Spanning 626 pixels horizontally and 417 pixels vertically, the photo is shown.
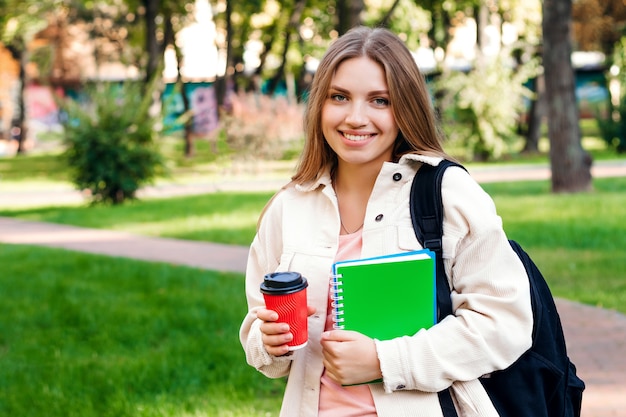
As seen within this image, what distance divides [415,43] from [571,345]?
23875mm

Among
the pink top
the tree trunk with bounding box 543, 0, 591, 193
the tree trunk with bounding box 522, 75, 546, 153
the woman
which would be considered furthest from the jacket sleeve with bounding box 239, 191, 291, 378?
the tree trunk with bounding box 522, 75, 546, 153

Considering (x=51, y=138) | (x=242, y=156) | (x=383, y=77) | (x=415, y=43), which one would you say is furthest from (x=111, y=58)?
(x=383, y=77)

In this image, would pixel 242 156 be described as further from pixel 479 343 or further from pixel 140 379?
pixel 479 343

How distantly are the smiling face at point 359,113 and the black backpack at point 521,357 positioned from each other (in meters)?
0.17

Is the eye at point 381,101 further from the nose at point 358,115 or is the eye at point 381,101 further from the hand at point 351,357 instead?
the hand at point 351,357

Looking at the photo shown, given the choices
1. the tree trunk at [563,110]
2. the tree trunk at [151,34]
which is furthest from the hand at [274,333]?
the tree trunk at [151,34]

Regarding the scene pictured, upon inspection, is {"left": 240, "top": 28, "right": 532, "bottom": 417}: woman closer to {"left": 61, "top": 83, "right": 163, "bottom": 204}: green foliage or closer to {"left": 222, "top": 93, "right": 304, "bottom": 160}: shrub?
{"left": 61, "top": 83, "right": 163, "bottom": 204}: green foliage

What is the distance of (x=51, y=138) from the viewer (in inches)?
557

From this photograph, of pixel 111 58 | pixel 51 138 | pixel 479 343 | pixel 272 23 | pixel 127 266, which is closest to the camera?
pixel 479 343

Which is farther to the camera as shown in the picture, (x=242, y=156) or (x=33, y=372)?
(x=242, y=156)

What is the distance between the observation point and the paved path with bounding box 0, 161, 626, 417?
13.9ft

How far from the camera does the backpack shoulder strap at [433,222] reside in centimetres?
195

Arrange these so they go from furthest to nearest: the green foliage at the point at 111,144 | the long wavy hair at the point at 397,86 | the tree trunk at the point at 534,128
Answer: the tree trunk at the point at 534,128, the green foliage at the point at 111,144, the long wavy hair at the point at 397,86

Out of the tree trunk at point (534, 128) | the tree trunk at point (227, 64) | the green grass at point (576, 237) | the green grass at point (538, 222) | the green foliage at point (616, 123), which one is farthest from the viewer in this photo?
the tree trunk at point (534, 128)
